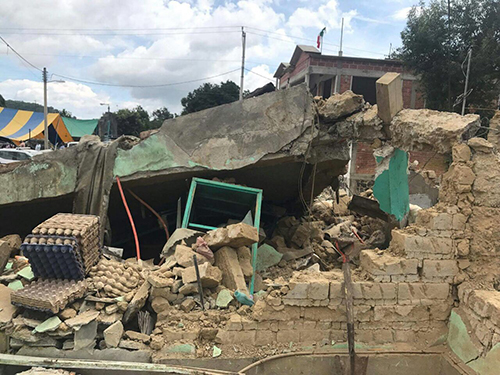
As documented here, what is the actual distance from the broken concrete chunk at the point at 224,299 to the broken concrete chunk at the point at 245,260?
513mm

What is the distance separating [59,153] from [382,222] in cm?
697

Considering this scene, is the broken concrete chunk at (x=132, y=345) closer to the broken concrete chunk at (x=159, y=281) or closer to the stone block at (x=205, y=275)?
the broken concrete chunk at (x=159, y=281)

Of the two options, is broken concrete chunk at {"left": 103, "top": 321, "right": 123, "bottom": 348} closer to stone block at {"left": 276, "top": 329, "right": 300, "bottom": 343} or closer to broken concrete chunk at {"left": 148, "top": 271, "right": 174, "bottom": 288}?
broken concrete chunk at {"left": 148, "top": 271, "right": 174, "bottom": 288}

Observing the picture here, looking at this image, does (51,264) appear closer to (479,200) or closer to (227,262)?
(227,262)

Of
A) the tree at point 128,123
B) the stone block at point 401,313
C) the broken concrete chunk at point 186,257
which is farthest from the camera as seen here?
the tree at point 128,123

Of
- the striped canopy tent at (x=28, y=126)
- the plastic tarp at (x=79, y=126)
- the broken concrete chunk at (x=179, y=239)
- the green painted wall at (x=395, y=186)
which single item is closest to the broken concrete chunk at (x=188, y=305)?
the broken concrete chunk at (x=179, y=239)

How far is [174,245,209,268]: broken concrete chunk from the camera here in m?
4.34

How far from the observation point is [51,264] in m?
4.10

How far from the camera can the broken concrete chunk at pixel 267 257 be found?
6358 millimetres

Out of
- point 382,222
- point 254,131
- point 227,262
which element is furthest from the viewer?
point 382,222

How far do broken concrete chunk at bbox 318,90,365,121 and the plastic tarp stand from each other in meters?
23.3

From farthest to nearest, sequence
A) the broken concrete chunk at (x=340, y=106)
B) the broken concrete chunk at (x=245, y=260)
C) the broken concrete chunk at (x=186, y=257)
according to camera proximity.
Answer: the broken concrete chunk at (x=340, y=106) → the broken concrete chunk at (x=245, y=260) → the broken concrete chunk at (x=186, y=257)

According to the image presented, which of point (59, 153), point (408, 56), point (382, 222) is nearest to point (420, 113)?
point (382, 222)

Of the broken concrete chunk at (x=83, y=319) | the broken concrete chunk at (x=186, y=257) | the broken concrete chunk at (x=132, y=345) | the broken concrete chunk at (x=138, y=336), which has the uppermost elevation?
the broken concrete chunk at (x=186, y=257)
